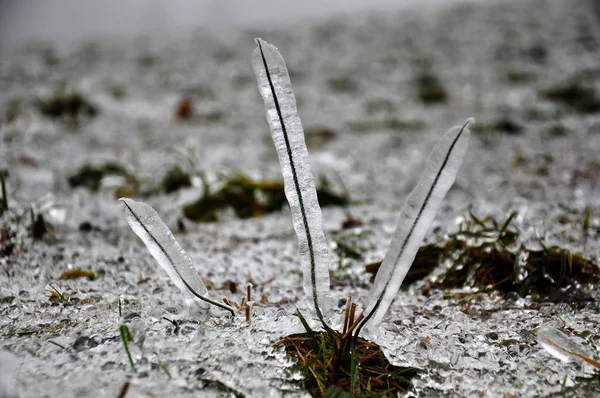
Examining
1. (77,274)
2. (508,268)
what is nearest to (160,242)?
(77,274)

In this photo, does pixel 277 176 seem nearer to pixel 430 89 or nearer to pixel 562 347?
pixel 562 347

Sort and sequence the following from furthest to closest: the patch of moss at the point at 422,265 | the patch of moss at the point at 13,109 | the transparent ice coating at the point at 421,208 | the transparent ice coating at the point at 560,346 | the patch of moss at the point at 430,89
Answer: the patch of moss at the point at 430,89 < the patch of moss at the point at 13,109 < the patch of moss at the point at 422,265 < the transparent ice coating at the point at 560,346 < the transparent ice coating at the point at 421,208

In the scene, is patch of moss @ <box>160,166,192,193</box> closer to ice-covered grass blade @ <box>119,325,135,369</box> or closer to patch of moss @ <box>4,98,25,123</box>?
ice-covered grass blade @ <box>119,325,135,369</box>

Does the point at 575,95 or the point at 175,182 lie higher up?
the point at 575,95

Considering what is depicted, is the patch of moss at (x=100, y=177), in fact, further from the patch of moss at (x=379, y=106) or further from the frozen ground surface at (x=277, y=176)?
the patch of moss at (x=379, y=106)

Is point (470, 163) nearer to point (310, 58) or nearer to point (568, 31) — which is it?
point (310, 58)

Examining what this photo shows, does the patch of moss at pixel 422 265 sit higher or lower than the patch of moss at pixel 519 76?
lower

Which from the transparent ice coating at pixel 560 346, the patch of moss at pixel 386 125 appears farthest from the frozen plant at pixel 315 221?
the patch of moss at pixel 386 125
